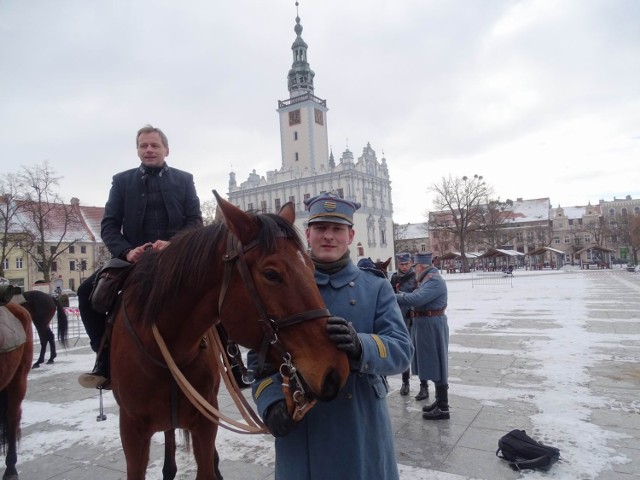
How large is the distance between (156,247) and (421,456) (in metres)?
3.25

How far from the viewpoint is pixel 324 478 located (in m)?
1.96

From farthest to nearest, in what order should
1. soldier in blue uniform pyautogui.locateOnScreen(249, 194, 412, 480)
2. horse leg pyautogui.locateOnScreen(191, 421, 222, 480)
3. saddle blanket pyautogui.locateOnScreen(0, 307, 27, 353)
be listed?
saddle blanket pyautogui.locateOnScreen(0, 307, 27, 353) → horse leg pyautogui.locateOnScreen(191, 421, 222, 480) → soldier in blue uniform pyautogui.locateOnScreen(249, 194, 412, 480)

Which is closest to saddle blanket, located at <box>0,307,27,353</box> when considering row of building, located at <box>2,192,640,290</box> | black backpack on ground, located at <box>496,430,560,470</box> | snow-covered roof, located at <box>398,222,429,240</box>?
black backpack on ground, located at <box>496,430,560,470</box>

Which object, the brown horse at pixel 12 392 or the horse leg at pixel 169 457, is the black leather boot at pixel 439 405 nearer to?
the horse leg at pixel 169 457

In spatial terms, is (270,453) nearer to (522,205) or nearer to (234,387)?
(234,387)

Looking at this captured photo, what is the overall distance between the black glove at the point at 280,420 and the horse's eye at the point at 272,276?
1.72 ft

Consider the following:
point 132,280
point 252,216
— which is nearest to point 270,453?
point 132,280

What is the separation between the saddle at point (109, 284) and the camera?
2758 millimetres

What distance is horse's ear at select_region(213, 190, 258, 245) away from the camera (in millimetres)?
1801

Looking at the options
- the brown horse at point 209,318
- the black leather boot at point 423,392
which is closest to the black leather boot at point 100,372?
the brown horse at point 209,318

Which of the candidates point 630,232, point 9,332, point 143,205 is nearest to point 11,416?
point 9,332

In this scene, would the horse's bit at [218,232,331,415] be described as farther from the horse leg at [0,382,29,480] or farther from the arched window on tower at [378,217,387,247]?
the arched window on tower at [378,217,387,247]

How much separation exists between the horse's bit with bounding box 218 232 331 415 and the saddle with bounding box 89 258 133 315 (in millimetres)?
1272

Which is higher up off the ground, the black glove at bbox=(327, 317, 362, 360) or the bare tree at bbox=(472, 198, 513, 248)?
the bare tree at bbox=(472, 198, 513, 248)
